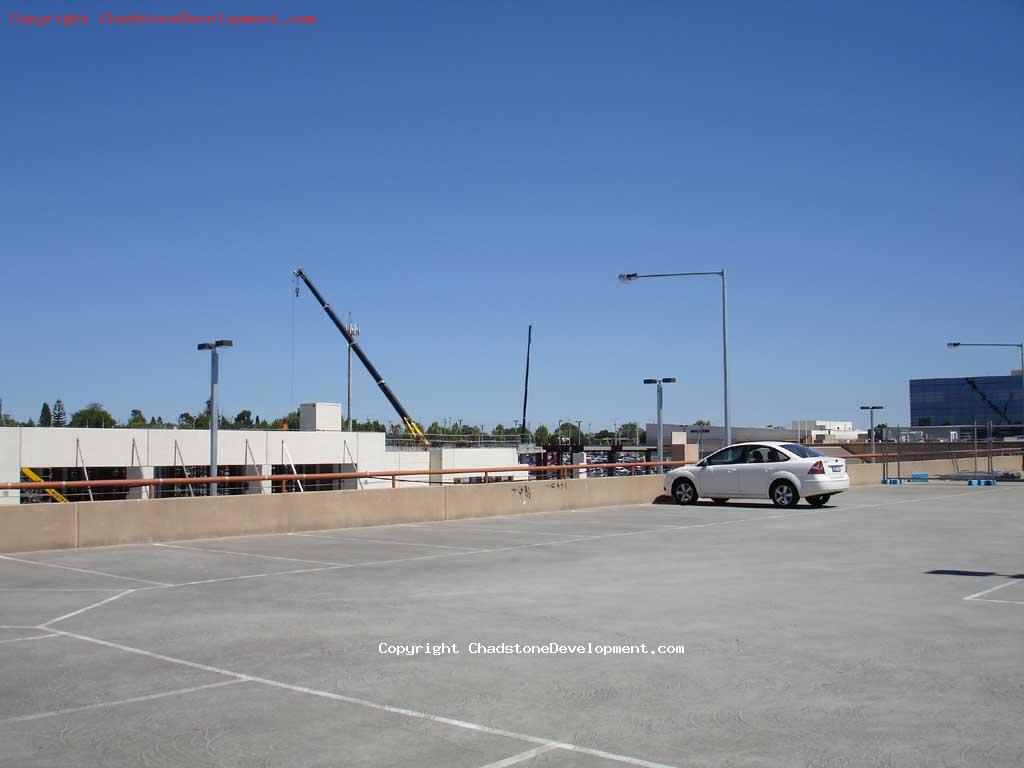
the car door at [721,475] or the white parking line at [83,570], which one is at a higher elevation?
the car door at [721,475]

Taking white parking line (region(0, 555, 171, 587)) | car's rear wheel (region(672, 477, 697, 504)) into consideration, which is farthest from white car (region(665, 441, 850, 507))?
white parking line (region(0, 555, 171, 587))

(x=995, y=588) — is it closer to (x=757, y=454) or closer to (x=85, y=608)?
(x=85, y=608)

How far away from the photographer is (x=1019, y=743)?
18.2 ft

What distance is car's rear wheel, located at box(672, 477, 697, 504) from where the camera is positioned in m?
26.6

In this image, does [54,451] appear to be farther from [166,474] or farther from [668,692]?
[668,692]

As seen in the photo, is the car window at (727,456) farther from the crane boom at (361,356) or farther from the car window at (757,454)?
the crane boom at (361,356)

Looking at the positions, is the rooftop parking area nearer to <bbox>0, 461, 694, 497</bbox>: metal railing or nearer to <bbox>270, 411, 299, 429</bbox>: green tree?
<bbox>0, 461, 694, 497</bbox>: metal railing

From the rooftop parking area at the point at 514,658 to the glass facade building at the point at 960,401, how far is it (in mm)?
140223

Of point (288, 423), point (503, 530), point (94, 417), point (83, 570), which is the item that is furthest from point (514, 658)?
point (94, 417)

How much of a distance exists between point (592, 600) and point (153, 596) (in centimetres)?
486

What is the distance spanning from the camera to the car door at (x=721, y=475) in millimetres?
25562

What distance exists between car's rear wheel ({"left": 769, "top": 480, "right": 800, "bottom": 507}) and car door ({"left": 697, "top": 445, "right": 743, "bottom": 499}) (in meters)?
1.01

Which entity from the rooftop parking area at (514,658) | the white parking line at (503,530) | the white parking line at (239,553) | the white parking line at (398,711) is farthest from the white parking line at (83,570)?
the white parking line at (503,530)

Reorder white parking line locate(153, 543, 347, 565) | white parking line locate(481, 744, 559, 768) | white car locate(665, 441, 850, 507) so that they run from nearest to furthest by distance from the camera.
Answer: white parking line locate(481, 744, 559, 768) < white parking line locate(153, 543, 347, 565) < white car locate(665, 441, 850, 507)
